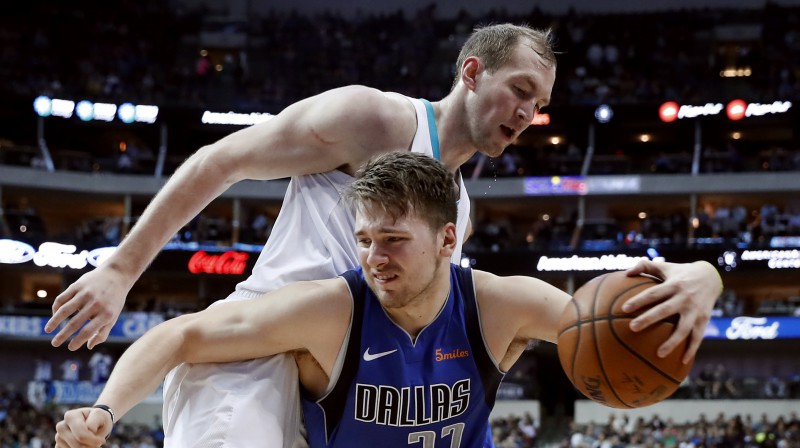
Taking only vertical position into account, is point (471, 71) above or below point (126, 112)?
below

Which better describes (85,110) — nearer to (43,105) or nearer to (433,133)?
(43,105)

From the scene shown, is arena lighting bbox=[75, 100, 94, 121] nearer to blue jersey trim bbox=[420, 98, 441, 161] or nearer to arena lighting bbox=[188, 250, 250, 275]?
arena lighting bbox=[188, 250, 250, 275]

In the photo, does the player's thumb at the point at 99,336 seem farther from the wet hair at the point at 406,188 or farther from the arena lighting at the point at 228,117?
the arena lighting at the point at 228,117

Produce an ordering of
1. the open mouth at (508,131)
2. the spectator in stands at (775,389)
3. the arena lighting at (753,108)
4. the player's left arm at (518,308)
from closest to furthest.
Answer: the player's left arm at (518,308)
the open mouth at (508,131)
the spectator in stands at (775,389)
the arena lighting at (753,108)

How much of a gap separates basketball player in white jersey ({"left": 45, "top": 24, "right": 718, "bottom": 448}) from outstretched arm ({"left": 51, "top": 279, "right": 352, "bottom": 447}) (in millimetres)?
141

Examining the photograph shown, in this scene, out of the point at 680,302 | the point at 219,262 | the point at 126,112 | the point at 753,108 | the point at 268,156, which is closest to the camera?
the point at 680,302

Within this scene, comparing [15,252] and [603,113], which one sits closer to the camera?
[15,252]

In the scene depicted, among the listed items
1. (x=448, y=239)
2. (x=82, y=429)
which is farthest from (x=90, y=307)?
(x=448, y=239)

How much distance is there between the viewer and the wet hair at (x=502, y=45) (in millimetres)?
4219

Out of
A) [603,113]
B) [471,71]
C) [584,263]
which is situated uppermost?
[603,113]

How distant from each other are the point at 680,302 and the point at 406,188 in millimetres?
1033

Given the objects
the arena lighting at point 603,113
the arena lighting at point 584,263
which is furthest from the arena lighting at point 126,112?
the arena lighting at point 603,113

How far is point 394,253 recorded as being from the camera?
3.56m

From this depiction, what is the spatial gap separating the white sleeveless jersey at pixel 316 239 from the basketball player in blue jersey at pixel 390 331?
0.70 ft
